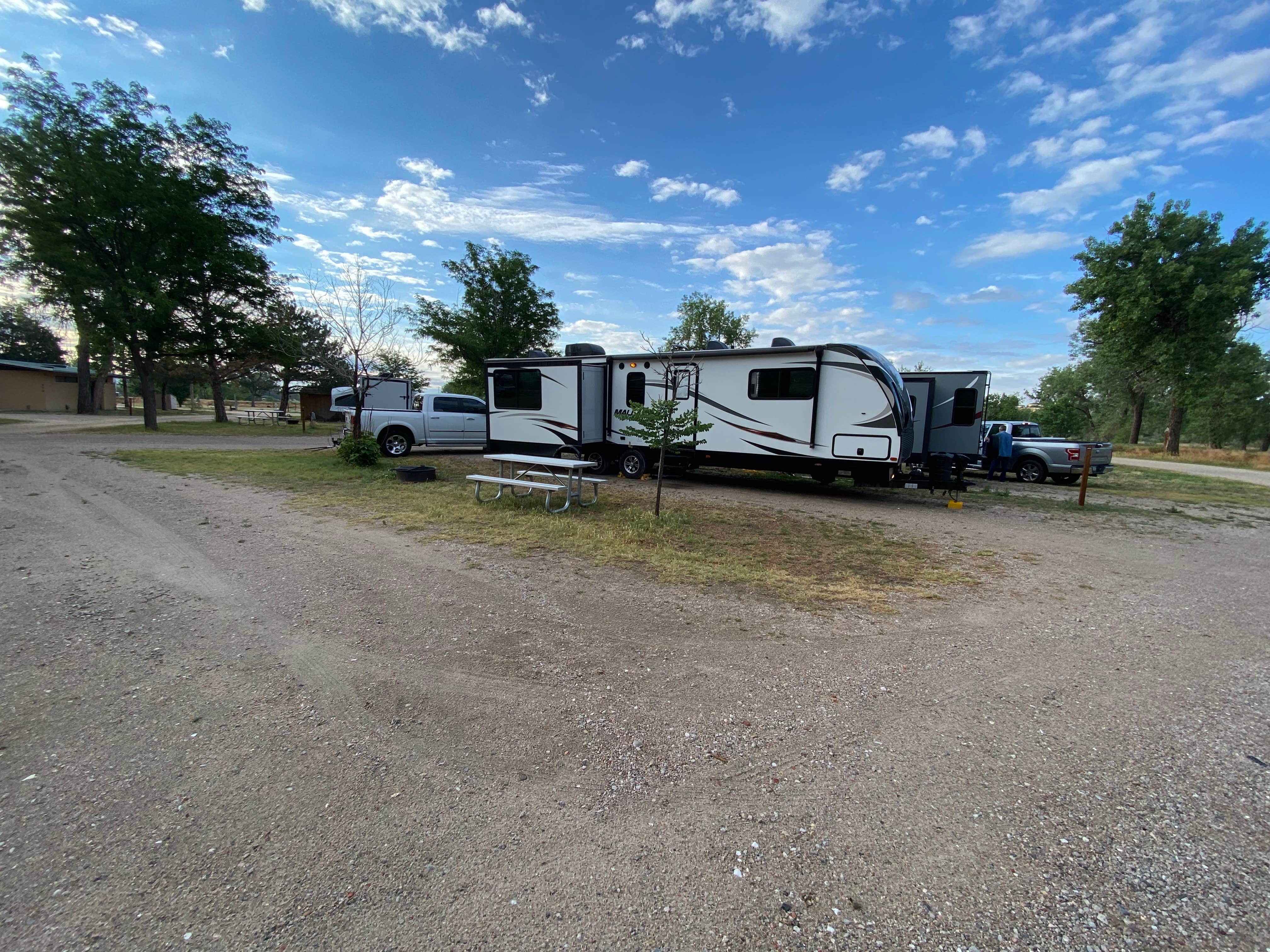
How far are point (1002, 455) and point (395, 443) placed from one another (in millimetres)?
16687

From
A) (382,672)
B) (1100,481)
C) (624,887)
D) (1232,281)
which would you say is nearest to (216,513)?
(382,672)

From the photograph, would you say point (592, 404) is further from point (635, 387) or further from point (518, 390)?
point (518, 390)

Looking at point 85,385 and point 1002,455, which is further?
point 85,385

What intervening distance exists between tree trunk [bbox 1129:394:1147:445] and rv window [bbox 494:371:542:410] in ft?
124

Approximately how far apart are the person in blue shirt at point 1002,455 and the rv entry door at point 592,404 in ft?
34.6

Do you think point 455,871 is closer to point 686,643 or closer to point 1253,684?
point 686,643

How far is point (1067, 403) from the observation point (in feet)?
124

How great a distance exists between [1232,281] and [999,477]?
20370mm

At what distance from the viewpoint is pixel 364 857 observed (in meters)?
1.84

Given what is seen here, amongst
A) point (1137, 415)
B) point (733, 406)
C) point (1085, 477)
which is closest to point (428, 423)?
point (733, 406)

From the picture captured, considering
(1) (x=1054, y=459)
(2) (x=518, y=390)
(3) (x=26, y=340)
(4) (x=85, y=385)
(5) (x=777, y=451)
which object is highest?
(3) (x=26, y=340)

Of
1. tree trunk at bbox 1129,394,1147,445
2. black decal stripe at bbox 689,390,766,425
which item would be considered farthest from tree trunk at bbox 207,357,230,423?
tree trunk at bbox 1129,394,1147,445

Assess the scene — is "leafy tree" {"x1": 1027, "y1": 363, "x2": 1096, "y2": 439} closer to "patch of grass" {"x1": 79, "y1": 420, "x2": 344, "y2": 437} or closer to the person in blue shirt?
the person in blue shirt

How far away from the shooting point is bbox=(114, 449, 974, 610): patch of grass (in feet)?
16.6
